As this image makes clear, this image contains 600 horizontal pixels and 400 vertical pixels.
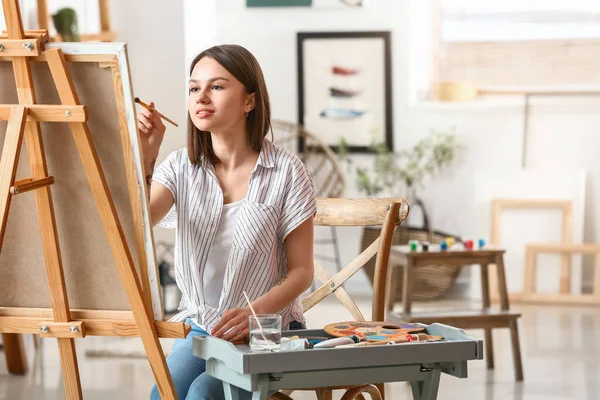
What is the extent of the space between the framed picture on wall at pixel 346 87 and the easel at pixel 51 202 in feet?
14.5

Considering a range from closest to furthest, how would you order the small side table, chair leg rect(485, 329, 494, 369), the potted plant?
the small side table → chair leg rect(485, 329, 494, 369) → the potted plant

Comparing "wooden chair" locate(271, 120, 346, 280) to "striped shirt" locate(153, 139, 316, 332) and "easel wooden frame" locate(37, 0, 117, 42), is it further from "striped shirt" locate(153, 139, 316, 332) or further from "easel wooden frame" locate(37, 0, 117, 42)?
"striped shirt" locate(153, 139, 316, 332)

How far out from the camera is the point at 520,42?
6.44 meters

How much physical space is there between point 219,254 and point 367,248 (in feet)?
1.35

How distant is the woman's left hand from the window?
4780 mm

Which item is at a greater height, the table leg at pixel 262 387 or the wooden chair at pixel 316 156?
the table leg at pixel 262 387

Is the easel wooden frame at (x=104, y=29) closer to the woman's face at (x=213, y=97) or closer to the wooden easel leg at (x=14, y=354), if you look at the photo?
the wooden easel leg at (x=14, y=354)

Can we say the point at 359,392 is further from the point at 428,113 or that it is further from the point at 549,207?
the point at 428,113

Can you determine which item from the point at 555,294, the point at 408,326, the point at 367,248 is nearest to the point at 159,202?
the point at 367,248

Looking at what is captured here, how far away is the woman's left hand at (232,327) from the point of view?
1961mm

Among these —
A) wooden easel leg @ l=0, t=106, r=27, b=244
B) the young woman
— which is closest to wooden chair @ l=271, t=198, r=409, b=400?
the young woman

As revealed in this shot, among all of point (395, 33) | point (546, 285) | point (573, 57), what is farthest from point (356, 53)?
point (546, 285)

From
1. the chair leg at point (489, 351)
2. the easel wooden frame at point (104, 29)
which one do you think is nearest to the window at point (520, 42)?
the easel wooden frame at point (104, 29)

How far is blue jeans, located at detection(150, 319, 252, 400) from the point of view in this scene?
2018mm
